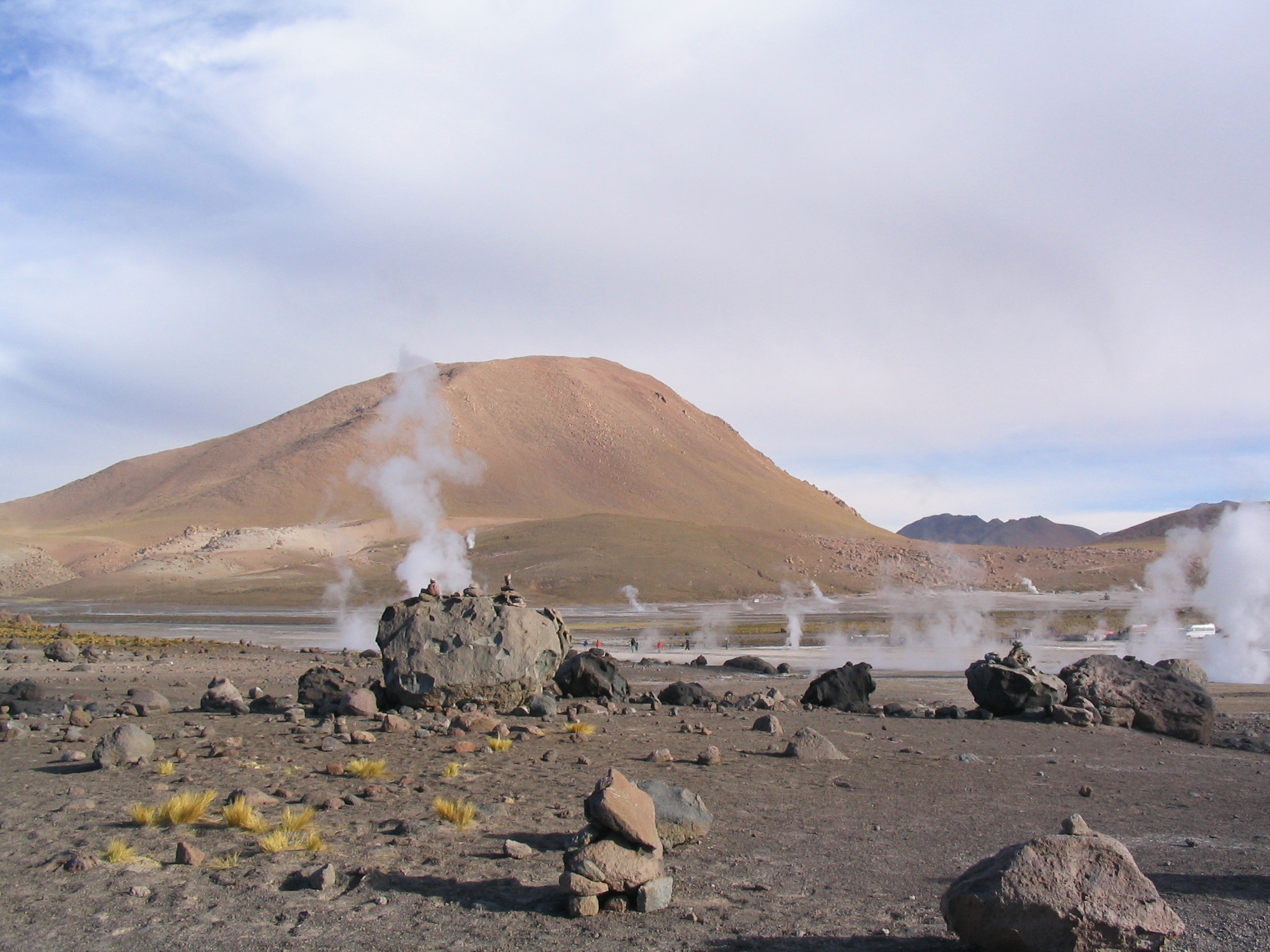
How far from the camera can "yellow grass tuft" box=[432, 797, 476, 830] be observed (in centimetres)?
869

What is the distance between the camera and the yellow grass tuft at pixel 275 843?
7.62 m

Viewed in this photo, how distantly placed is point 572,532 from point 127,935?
106511mm

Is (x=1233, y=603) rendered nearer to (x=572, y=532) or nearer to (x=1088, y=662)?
(x=1088, y=662)

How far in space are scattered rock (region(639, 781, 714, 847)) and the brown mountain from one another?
83242 millimetres

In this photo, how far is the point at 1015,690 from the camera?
19.4m

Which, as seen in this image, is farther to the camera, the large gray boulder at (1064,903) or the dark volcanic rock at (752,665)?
the dark volcanic rock at (752,665)

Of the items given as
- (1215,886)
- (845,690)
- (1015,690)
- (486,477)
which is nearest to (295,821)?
(1215,886)

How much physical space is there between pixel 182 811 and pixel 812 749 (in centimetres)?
816

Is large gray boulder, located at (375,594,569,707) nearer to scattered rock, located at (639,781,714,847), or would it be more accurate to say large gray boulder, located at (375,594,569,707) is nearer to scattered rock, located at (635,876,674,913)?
scattered rock, located at (639,781,714,847)

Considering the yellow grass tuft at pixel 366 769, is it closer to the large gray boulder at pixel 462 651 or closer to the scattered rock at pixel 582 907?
the scattered rock at pixel 582 907

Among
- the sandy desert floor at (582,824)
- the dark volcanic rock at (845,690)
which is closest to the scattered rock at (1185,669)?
the sandy desert floor at (582,824)

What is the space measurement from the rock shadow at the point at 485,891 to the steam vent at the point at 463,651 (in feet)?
33.4

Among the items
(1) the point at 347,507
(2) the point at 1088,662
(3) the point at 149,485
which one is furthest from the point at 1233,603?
(3) the point at 149,485

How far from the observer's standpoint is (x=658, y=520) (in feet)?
406
